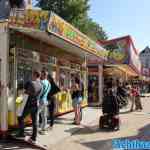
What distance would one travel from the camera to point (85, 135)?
38.1 feet

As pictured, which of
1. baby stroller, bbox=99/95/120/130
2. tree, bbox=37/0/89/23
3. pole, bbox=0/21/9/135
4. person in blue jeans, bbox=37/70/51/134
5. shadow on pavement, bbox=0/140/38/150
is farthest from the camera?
tree, bbox=37/0/89/23

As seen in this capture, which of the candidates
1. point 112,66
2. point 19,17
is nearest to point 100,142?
point 19,17

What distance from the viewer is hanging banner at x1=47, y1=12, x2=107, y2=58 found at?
1056cm

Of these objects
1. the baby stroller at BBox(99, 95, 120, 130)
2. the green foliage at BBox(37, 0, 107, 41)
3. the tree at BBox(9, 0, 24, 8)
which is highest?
the green foliage at BBox(37, 0, 107, 41)

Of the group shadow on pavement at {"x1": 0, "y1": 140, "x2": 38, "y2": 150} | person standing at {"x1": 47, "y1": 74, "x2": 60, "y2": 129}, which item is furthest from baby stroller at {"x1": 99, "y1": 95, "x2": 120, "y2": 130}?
shadow on pavement at {"x1": 0, "y1": 140, "x2": 38, "y2": 150}

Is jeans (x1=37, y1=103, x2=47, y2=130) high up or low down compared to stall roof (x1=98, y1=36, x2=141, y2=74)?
down

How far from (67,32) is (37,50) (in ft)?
5.10

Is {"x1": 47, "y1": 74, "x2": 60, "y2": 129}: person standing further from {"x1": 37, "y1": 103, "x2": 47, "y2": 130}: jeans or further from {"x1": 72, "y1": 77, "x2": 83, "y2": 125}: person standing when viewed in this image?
{"x1": 72, "y1": 77, "x2": 83, "y2": 125}: person standing

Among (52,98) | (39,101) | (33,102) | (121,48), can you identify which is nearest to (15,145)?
(33,102)

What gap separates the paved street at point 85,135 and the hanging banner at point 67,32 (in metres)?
2.81

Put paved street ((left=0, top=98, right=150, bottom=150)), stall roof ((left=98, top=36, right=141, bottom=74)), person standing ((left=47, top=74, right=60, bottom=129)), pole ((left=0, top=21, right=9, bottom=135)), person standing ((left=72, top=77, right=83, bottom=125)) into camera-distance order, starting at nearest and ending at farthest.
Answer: paved street ((left=0, top=98, right=150, bottom=150))
pole ((left=0, top=21, right=9, bottom=135))
person standing ((left=47, top=74, right=60, bottom=129))
person standing ((left=72, top=77, right=83, bottom=125))
stall roof ((left=98, top=36, right=141, bottom=74))

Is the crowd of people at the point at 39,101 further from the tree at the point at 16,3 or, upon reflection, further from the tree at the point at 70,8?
the tree at the point at 70,8

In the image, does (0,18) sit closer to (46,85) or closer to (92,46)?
(46,85)

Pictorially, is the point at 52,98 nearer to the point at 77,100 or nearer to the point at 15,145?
the point at 77,100
